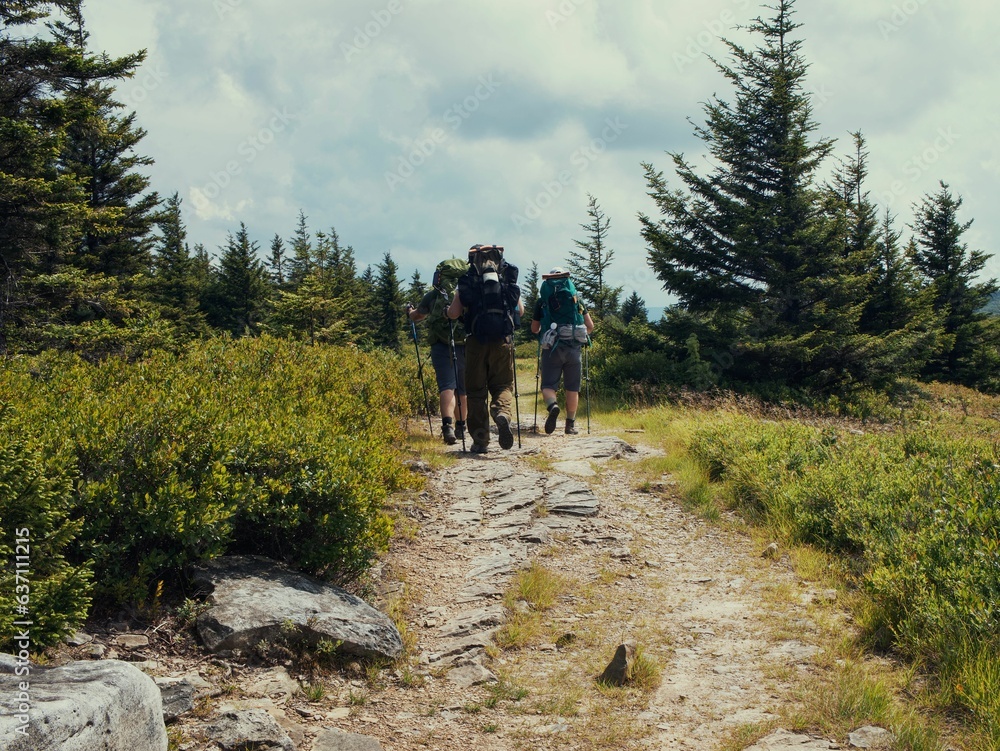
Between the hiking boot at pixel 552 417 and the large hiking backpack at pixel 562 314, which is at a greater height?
the large hiking backpack at pixel 562 314

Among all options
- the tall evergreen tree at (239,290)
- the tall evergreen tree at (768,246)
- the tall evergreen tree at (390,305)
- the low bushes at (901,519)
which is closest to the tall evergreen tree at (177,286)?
the tall evergreen tree at (239,290)

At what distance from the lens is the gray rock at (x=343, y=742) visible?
3.20 m

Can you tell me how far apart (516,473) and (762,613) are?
13.0 feet

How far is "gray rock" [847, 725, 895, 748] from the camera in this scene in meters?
3.08

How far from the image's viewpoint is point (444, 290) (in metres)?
9.66

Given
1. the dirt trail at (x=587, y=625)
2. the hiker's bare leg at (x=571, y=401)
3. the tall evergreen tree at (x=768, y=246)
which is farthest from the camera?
the tall evergreen tree at (x=768, y=246)

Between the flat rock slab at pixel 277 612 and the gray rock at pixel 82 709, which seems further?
the flat rock slab at pixel 277 612

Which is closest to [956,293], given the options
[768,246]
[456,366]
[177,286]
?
[768,246]

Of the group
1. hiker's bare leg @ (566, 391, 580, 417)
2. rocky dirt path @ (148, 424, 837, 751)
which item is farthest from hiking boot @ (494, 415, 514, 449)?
hiker's bare leg @ (566, 391, 580, 417)

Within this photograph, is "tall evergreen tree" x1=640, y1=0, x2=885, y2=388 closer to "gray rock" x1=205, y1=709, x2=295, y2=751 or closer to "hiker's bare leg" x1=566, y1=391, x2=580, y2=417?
"hiker's bare leg" x1=566, y1=391, x2=580, y2=417

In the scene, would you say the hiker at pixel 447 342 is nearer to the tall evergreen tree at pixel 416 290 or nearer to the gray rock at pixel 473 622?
the gray rock at pixel 473 622

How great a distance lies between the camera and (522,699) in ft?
12.4

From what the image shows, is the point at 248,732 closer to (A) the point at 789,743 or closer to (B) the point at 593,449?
(A) the point at 789,743

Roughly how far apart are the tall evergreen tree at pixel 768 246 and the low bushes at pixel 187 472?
12.2m
